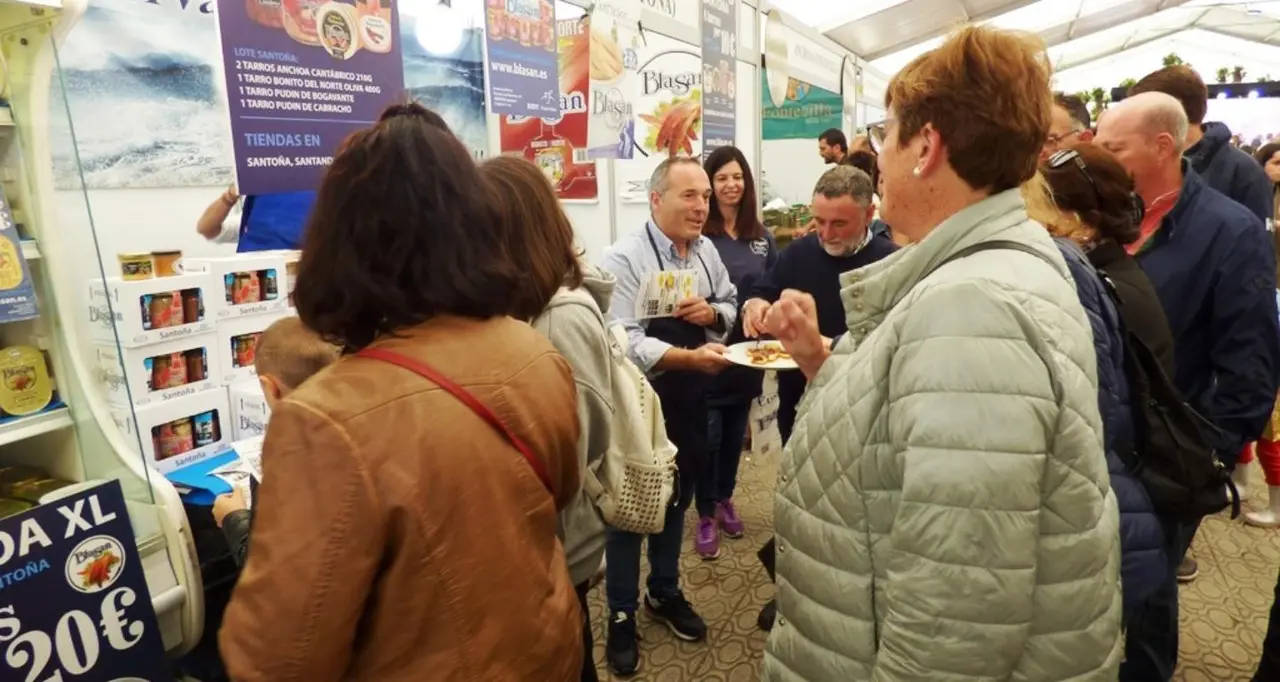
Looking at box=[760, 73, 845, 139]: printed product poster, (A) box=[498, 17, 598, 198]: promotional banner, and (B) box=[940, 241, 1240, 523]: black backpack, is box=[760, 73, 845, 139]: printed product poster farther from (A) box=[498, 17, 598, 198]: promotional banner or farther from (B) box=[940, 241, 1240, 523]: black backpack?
(B) box=[940, 241, 1240, 523]: black backpack

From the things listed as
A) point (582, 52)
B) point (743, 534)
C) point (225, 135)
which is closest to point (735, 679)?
point (743, 534)

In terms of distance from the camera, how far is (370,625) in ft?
A: 2.85

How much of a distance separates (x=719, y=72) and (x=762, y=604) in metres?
3.48

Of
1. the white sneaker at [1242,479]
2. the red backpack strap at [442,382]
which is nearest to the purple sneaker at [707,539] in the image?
the red backpack strap at [442,382]

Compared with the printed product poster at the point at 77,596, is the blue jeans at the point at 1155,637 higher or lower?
lower

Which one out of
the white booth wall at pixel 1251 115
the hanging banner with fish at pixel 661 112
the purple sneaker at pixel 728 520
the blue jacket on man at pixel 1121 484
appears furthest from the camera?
the white booth wall at pixel 1251 115

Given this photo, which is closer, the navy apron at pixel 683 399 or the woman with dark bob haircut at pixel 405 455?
the woman with dark bob haircut at pixel 405 455

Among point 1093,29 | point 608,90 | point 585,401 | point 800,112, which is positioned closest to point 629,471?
point 585,401

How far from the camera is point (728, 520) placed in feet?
11.1

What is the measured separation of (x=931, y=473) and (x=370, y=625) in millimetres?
671

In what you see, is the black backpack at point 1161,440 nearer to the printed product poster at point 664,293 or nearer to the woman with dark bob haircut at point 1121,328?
the woman with dark bob haircut at point 1121,328

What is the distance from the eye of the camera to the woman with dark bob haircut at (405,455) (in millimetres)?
790

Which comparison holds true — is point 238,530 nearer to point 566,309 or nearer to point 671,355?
point 566,309

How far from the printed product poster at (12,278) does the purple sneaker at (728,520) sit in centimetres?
265
